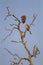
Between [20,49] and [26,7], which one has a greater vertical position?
[26,7]

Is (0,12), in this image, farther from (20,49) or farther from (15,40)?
(20,49)

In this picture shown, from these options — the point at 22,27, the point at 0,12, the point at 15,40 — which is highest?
the point at 0,12

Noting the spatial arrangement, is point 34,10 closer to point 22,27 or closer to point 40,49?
point 22,27

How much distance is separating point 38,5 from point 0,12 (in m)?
0.39

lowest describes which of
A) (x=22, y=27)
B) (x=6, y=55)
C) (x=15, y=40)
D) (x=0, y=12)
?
(x=6, y=55)

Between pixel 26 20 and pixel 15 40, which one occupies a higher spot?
pixel 26 20

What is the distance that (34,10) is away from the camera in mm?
1593

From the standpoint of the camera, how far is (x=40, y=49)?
5.11 feet

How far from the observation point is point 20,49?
1.56 meters

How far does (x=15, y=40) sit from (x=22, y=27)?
0.15 m

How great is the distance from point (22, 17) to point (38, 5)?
208mm

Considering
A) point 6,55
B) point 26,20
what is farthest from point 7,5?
point 6,55

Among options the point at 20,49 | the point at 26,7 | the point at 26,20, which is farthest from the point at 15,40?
the point at 26,7

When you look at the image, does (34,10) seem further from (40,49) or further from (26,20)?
(40,49)
